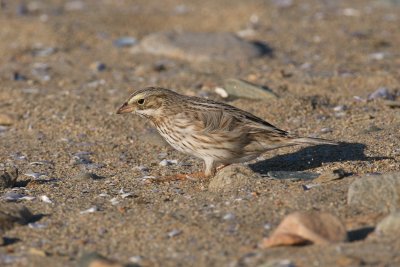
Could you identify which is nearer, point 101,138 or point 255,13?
point 101,138

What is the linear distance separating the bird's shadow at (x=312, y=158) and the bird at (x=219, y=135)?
0.38 meters

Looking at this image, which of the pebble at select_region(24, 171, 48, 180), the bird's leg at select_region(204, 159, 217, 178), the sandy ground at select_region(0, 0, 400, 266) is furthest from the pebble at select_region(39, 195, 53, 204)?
the bird's leg at select_region(204, 159, 217, 178)

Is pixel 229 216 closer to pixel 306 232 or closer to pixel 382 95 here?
pixel 306 232

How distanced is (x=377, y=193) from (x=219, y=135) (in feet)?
5.57

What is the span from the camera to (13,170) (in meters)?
7.07

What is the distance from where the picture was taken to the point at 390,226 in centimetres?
524

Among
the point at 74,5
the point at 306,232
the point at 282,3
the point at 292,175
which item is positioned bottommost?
the point at 74,5

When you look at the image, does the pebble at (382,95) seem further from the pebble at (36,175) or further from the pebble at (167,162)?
the pebble at (36,175)

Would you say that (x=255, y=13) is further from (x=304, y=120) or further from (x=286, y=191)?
(x=286, y=191)

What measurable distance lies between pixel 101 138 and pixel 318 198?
3.37m

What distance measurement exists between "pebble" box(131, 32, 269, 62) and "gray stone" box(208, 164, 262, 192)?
497 centimetres

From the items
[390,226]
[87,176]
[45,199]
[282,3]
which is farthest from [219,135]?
[282,3]

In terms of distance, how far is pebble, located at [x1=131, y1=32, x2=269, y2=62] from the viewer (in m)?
11.8

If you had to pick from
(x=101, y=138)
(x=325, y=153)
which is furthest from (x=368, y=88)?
(x=101, y=138)
